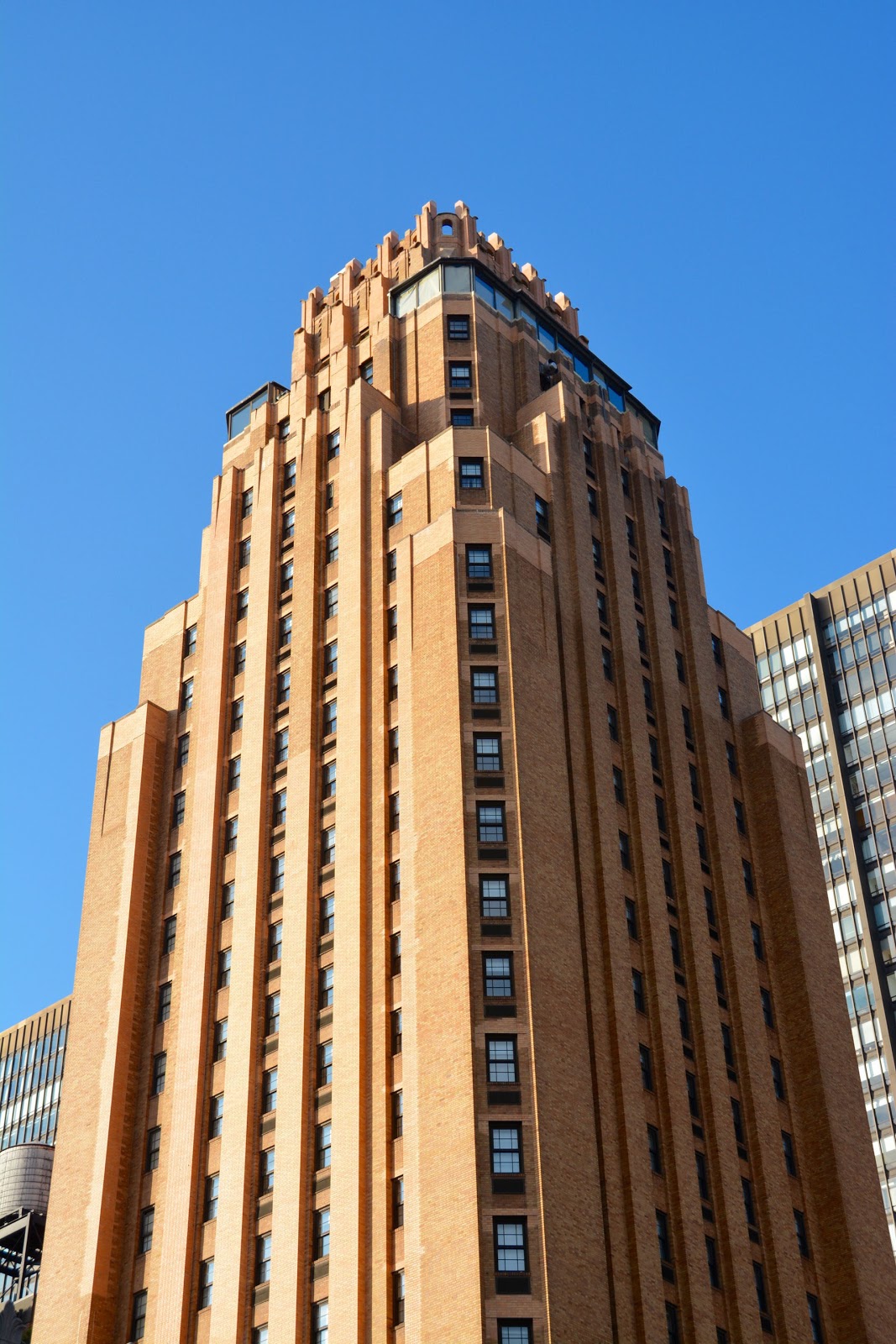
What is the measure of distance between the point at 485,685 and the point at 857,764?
228ft

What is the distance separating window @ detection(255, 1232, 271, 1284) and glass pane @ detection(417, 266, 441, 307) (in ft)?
179

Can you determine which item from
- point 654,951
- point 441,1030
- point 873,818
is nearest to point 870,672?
point 873,818

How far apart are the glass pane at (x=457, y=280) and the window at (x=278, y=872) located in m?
36.4

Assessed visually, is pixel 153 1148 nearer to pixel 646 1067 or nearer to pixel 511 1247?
pixel 646 1067

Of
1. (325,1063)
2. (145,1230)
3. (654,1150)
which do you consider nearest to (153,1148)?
(145,1230)

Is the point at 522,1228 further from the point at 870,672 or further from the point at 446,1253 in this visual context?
the point at 870,672

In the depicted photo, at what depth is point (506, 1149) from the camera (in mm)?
69438

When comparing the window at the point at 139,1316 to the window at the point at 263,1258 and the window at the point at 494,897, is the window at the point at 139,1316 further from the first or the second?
the window at the point at 494,897

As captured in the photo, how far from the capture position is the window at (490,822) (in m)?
78.2

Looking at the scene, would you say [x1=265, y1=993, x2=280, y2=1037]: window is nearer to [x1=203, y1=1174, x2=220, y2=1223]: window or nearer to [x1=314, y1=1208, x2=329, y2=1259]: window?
[x1=203, y1=1174, x2=220, y2=1223]: window

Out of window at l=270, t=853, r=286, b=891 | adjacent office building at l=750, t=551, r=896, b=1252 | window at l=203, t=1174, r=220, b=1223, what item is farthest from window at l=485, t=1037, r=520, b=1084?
adjacent office building at l=750, t=551, r=896, b=1252

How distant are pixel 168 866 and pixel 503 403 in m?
31.5

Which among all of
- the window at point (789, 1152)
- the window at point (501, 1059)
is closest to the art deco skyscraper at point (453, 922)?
the window at point (501, 1059)

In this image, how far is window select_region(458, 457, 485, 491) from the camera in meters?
91.2
